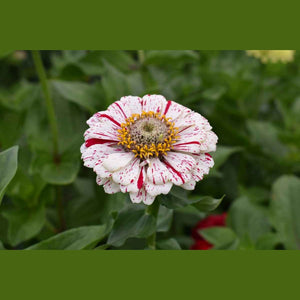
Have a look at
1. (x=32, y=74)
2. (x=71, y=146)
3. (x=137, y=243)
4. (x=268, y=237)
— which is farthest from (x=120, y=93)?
(x=32, y=74)

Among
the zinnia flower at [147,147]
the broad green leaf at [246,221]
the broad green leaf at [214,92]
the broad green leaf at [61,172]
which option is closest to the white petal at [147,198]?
the zinnia flower at [147,147]

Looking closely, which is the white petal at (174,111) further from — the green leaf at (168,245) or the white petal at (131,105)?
the green leaf at (168,245)

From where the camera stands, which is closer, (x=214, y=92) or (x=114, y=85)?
(x=114, y=85)

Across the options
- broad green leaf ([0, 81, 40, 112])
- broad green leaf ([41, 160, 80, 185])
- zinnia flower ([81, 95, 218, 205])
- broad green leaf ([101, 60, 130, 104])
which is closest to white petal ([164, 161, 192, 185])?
zinnia flower ([81, 95, 218, 205])

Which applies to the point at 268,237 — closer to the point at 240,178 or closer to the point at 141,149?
the point at 240,178

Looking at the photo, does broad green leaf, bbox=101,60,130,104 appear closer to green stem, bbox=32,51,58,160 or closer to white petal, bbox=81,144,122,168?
green stem, bbox=32,51,58,160

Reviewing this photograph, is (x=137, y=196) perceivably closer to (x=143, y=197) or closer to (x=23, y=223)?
(x=143, y=197)

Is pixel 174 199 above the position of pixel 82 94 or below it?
below

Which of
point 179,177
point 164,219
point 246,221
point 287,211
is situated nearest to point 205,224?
point 246,221

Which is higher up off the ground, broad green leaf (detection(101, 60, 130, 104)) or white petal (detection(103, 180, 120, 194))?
broad green leaf (detection(101, 60, 130, 104))
